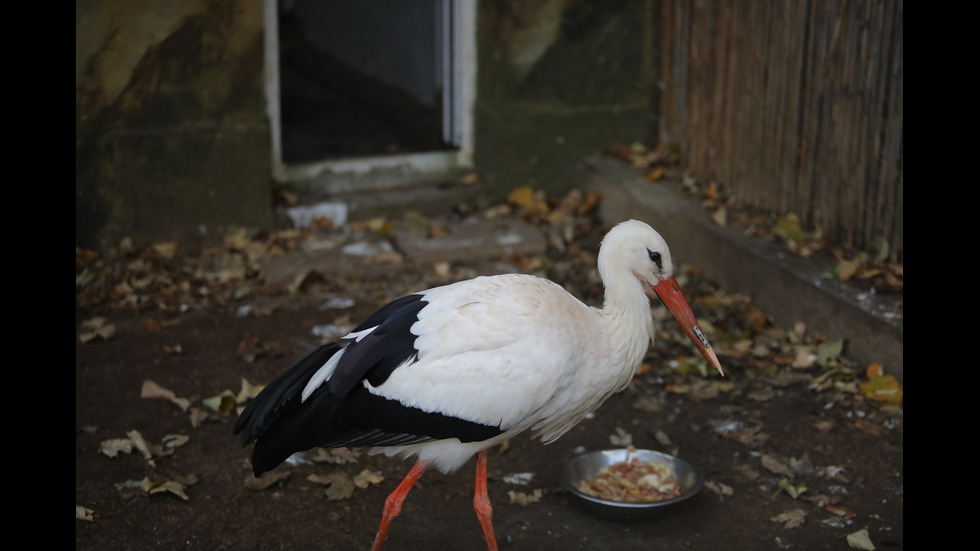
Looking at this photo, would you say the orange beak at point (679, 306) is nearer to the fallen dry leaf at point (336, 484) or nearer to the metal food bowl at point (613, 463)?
the metal food bowl at point (613, 463)

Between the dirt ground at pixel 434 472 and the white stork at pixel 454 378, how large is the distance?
1.71 ft

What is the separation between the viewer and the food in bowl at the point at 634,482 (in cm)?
418

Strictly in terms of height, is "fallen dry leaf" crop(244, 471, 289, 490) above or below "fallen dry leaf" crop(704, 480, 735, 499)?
above

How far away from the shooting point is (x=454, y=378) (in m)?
3.55

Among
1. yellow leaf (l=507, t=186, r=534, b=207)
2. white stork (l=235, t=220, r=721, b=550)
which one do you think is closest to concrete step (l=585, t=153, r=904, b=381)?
yellow leaf (l=507, t=186, r=534, b=207)

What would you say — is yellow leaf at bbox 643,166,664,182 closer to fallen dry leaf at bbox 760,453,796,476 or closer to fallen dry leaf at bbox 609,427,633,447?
fallen dry leaf at bbox 609,427,633,447

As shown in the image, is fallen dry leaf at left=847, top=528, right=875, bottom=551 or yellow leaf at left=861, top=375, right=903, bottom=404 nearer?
fallen dry leaf at left=847, top=528, right=875, bottom=551

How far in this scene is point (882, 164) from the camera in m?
5.34

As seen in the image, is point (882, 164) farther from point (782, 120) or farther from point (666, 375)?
point (666, 375)

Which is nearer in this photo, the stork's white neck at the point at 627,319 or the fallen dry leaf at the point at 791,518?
the stork's white neck at the point at 627,319

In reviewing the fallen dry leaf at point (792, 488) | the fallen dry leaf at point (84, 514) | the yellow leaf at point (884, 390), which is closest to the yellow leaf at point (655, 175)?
the yellow leaf at point (884, 390)

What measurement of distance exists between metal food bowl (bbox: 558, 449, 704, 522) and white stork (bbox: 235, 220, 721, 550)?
1.46 feet

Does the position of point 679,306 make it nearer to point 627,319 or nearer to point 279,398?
point 627,319

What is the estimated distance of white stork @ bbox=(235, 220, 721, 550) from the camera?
3549 mm
